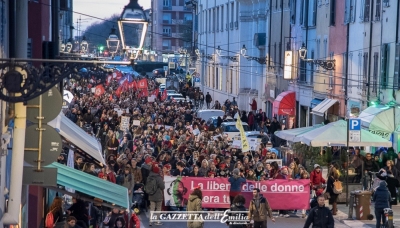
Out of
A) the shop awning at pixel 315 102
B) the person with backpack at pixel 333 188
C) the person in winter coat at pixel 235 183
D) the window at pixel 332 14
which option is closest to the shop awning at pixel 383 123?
the person with backpack at pixel 333 188

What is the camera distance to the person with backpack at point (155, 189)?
23.0m

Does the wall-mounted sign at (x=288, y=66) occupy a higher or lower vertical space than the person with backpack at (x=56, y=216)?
Answer: higher

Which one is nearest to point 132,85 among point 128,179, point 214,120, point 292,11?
point 292,11

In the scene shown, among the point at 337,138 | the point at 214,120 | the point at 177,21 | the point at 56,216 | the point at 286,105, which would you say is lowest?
the point at 214,120

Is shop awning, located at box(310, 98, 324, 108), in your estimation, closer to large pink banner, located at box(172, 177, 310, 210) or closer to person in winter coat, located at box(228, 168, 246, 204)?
large pink banner, located at box(172, 177, 310, 210)

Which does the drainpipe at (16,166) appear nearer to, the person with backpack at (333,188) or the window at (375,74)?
the person with backpack at (333,188)

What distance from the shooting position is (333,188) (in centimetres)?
2497

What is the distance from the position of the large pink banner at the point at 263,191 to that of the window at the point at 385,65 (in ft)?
34.2

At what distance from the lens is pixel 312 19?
47.8m

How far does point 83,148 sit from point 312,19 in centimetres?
3281

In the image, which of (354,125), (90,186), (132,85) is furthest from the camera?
(132,85)

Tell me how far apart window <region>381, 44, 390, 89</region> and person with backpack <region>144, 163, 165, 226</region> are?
13.2 metres

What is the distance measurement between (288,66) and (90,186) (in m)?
37.3

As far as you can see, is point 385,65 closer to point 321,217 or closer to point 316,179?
point 316,179
